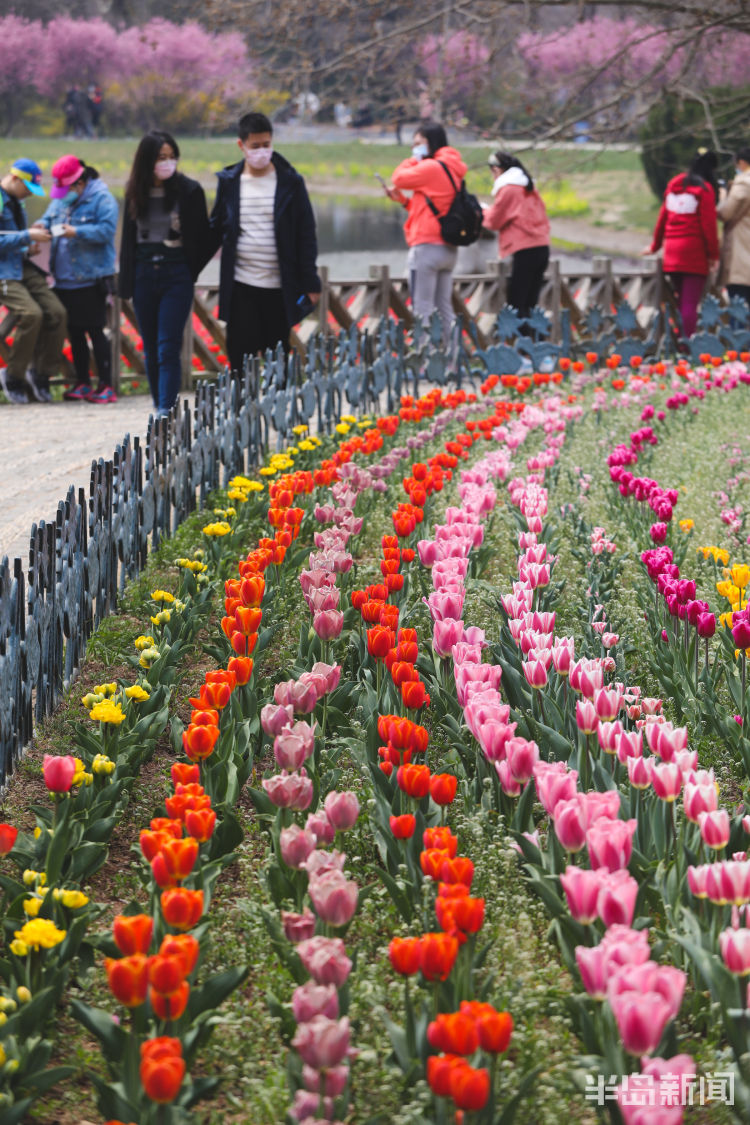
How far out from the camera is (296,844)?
2.28 metres

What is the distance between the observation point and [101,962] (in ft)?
8.75

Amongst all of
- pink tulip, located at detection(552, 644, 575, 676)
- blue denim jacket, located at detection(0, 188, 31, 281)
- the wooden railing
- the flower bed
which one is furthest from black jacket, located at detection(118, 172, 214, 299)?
pink tulip, located at detection(552, 644, 575, 676)

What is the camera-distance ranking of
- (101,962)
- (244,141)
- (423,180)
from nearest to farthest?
(101,962), (244,141), (423,180)

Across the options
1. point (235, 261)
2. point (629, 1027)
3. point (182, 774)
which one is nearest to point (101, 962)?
point (182, 774)

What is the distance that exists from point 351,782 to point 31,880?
99cm

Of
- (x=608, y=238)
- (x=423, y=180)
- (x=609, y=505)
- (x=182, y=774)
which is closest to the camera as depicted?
(x=182, y=774)

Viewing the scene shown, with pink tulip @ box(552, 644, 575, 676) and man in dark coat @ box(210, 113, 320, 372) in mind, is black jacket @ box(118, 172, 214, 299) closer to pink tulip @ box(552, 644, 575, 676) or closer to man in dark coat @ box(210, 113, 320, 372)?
man in dark coat @ box(210, 113, 320, 372)

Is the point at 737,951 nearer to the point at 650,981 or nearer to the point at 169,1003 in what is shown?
the point at 650,981

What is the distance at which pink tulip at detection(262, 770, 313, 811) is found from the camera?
2.48 m

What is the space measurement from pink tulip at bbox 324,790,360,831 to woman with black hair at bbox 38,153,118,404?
826cm

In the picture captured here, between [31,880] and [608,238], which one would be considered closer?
[31,880]

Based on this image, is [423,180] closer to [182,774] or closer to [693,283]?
[693,283]

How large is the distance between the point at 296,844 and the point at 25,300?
8522 millimetres

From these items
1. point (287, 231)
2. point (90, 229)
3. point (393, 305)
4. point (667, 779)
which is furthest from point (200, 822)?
point (393, 305)
